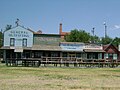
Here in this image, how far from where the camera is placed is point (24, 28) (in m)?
62.6

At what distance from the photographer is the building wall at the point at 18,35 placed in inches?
2413

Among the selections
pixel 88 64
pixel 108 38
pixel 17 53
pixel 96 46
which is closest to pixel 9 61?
pixel 88 64

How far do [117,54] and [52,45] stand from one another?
53.7ft

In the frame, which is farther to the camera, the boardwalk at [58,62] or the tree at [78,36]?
the tree at [78,36]

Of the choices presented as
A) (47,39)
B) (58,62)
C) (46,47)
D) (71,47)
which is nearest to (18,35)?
(46,47)

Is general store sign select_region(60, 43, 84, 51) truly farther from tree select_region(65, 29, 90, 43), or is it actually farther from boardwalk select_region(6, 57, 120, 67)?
tree select_region(65, 29, 90, 43)

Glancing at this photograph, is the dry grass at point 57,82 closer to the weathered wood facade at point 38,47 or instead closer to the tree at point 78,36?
the weathered wood facade at point 38,47

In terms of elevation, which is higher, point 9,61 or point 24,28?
point 24,28

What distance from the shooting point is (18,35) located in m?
61.8

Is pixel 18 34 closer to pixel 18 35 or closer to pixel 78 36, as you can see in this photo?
pixel 18 35

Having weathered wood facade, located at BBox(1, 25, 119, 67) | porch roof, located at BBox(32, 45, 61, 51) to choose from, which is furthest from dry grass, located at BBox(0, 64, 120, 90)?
porch roof, located at BBox(32, 45, 61, 51)

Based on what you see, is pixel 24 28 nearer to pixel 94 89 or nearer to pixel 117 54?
pixel 117 54

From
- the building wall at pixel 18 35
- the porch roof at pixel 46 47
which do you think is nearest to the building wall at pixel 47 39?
the porch roof at pixel 46 47

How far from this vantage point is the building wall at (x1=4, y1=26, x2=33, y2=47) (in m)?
61.3
